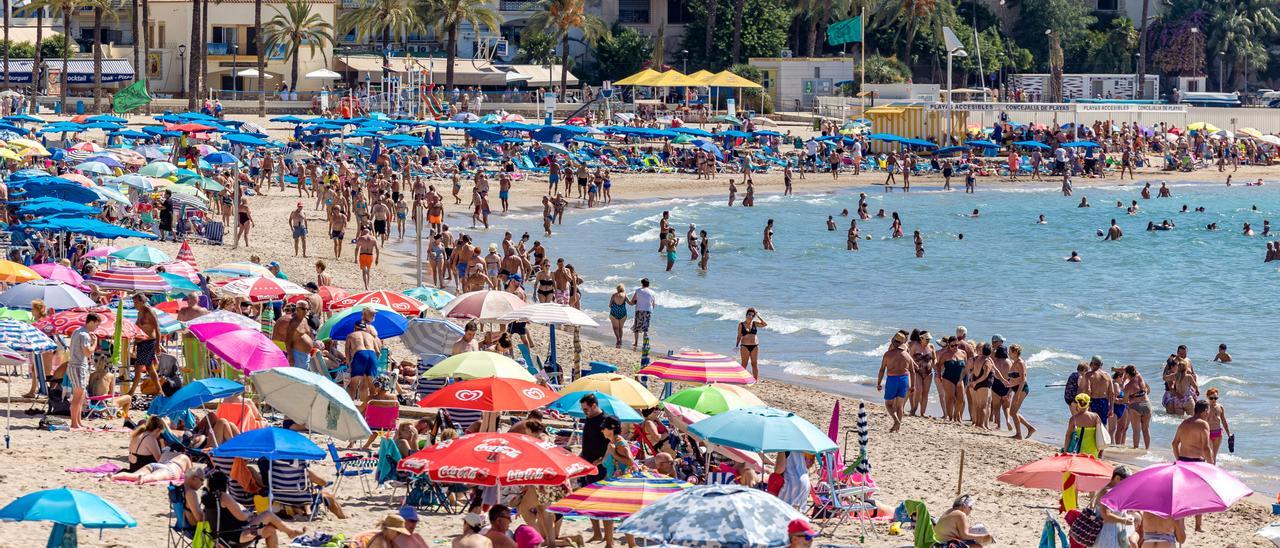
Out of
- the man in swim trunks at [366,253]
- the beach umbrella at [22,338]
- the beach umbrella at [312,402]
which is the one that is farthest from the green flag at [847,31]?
the beach umbrella at [312,402]

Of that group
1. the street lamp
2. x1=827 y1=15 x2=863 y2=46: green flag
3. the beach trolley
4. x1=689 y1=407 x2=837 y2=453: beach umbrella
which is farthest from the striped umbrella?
the street lamp

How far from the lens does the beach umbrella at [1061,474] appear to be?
11.2 metres

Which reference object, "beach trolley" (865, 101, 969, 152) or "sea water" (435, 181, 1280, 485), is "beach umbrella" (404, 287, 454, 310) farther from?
"beach trolley" (865, 101, 969, 152)

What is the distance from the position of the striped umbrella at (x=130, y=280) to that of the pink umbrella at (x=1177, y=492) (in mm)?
11287

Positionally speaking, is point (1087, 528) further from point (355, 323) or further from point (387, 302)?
point (387, 302)

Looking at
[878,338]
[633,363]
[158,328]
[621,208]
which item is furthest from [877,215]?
[158,328]

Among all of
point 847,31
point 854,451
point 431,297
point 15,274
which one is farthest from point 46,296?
point 847,31

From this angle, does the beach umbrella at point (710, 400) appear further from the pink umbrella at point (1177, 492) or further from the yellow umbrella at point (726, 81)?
the yellow umbrella at point (726, 81)

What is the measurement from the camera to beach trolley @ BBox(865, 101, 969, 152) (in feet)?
182

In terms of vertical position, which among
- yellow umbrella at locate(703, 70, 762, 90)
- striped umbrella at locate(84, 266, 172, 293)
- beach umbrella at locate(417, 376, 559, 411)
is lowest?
beach umbrella at locate(417, 376, 559, 411)

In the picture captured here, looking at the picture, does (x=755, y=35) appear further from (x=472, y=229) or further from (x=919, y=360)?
(x=919, y=360)

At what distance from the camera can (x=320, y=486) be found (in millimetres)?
11125

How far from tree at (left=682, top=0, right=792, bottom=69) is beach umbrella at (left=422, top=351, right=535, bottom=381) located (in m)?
54.2

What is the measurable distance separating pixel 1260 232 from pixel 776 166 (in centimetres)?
1577
